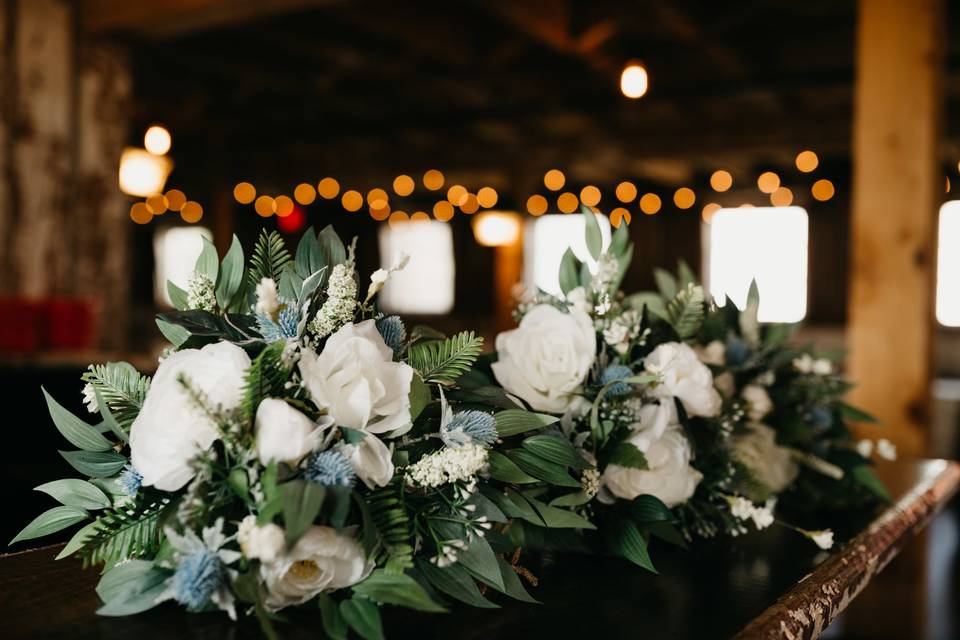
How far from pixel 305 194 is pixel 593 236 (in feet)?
42.8

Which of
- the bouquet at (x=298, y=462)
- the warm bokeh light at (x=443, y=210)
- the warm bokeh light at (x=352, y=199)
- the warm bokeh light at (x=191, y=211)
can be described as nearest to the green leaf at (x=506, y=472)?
the bouquet at (x=298, y=462)

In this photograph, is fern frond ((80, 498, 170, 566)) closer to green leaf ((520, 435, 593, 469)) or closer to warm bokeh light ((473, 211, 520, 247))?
green leaf ((520, 435, 593, 469))

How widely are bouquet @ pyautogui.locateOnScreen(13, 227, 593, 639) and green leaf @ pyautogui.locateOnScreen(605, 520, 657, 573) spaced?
0.12 meters

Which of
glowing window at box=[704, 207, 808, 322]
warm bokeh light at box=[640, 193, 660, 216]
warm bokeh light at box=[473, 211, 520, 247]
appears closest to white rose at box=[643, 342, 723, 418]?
warm bokeh light at box=[473, 211, 520, 247]

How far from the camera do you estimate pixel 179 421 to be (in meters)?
0.69

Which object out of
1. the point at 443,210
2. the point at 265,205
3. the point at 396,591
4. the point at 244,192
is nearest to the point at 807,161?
the point at 443,210

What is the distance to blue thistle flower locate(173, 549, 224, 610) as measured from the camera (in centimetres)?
65

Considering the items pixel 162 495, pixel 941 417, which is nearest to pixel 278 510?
pixel 162 495

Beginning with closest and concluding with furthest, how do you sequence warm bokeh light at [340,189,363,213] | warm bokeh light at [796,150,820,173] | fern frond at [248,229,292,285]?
fern frond at [248,229,292,285] < warm bokeh light at [796,150,820,173] < warm bokeh light at [340,189,363,213]

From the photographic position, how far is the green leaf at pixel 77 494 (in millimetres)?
773

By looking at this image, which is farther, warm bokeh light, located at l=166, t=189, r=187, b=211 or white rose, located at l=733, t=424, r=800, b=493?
warm bokeh light, located at l=166, t=189, r=187, b=211

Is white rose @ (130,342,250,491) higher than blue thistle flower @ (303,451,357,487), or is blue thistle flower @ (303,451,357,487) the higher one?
white rose @ (130,342,250,491)

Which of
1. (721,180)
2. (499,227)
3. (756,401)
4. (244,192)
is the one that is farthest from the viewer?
(244,192)

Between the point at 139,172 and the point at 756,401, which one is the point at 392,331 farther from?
the point at 139,172
